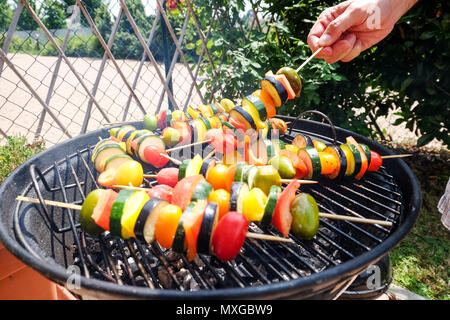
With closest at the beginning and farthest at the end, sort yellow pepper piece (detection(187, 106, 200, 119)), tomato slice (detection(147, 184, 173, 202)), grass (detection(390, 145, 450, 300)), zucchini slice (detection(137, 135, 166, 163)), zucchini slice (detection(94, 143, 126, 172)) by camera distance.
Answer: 1. tomato slice (detection(147, 184, 173, 202))
2. zucchini slice (detection(94, 143, 126, 172))
3. zucchini slice (detection(137, 135, 166, 163))
4. grass (detection(390, 145, 450, 300))
5. yellow pepper piece (detection(187, 106, 200, 119))

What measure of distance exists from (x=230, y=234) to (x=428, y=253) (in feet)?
9.49

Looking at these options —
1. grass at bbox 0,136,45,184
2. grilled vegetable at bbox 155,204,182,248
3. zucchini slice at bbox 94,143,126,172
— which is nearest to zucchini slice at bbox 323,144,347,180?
grilled vegetable at bbox 155,204,182,248

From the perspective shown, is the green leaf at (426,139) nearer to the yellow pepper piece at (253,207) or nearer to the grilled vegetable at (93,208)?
the yellow pepper piece at (253,207)

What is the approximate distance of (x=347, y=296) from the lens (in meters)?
2.27

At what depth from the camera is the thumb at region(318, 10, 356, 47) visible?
225 centimetres

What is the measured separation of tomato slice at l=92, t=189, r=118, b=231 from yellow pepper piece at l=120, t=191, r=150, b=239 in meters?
0.12

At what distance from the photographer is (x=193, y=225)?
134 centimetres

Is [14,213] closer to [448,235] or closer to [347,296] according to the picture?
[347,296]

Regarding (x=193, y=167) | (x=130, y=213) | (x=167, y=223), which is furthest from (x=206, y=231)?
(x=193, y=167)

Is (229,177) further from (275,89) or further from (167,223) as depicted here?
(275,89)

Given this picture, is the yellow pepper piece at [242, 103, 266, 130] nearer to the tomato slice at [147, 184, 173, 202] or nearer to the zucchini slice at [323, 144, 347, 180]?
the zucchini slice at [323, 144, 347, 180]

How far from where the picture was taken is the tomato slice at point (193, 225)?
1336mm
